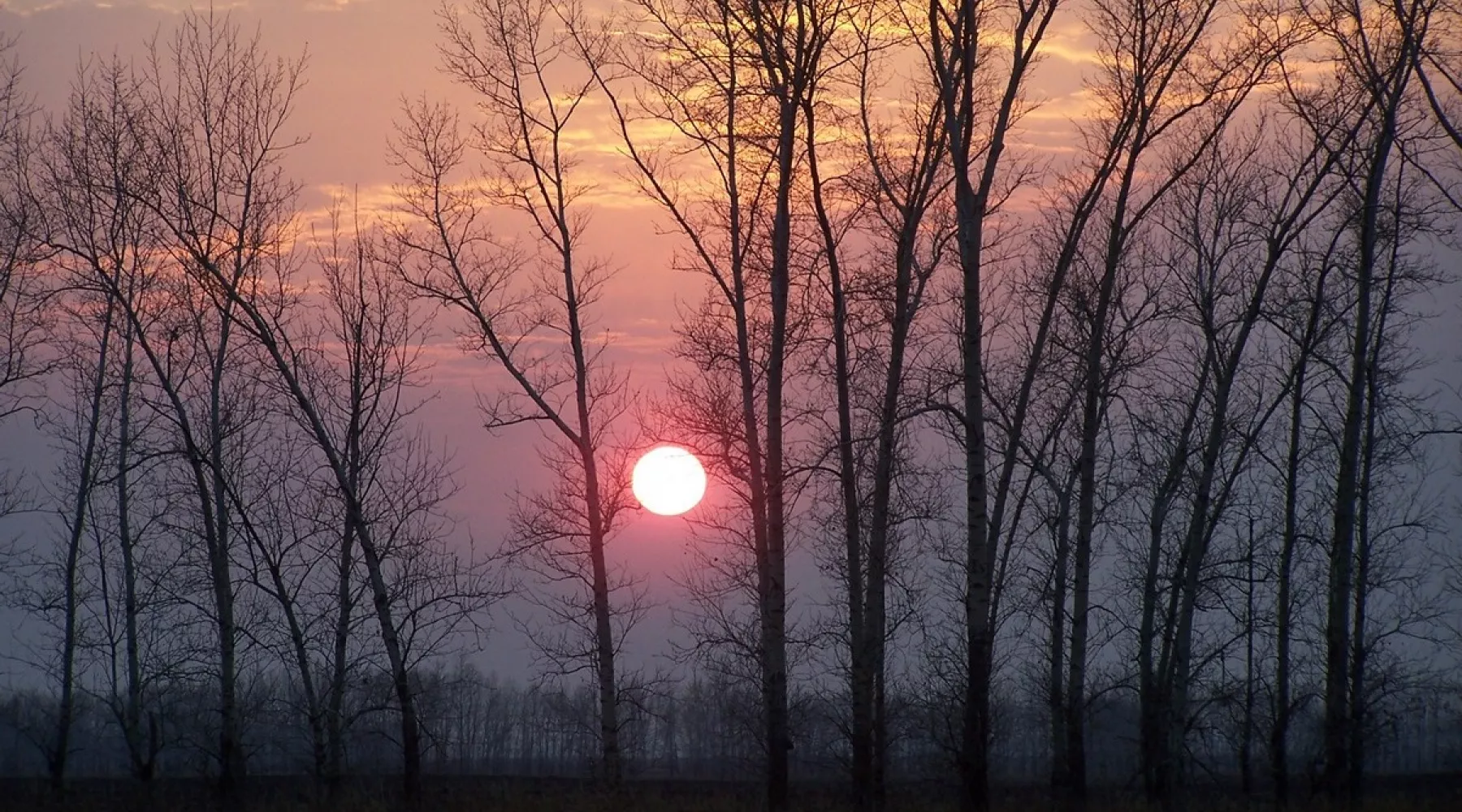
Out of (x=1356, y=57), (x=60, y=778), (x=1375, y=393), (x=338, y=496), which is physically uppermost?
(x=1356, y=57)

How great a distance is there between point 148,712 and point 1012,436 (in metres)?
20.5

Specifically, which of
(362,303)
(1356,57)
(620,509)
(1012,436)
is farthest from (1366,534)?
(362,303)

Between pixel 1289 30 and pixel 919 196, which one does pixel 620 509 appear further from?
pixel 1289 30

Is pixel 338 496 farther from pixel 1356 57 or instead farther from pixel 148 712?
pixel 1356 57

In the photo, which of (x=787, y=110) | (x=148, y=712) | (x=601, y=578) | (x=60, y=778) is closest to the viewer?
(x=787, y=110)

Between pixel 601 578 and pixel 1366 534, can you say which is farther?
pixel 1366 534

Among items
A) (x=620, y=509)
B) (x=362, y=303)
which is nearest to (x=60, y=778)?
(x=362, y=303)

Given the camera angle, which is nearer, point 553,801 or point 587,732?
point 553,801

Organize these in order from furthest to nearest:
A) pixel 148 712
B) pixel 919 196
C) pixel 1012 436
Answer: pixel 148 712, pixel 1012 436, pixel 919 196

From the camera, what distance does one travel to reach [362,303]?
23562 millimetres

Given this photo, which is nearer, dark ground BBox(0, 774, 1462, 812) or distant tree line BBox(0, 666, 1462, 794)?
dark ground BBox(0, 774, 1462, 812)

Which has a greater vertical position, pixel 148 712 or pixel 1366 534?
pixel 1366 534

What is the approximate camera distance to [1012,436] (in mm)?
19859

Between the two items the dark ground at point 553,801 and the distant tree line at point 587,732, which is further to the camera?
the distant tree line at point 587,732
